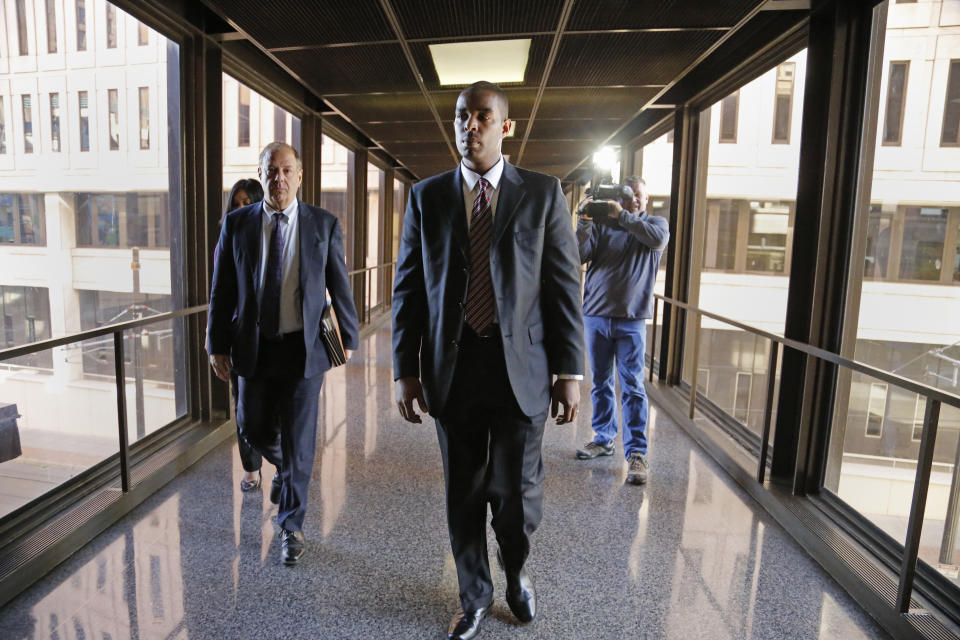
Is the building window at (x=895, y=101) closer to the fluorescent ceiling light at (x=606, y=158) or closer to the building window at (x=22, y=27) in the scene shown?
the building window at (x=22, y=27)

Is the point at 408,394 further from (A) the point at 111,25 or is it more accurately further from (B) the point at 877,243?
(A) the point at 111,25

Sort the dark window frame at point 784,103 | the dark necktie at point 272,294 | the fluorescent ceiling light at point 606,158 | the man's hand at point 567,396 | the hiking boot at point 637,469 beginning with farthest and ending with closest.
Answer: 1. the fluorescent ceiling light at point 606,158
2. the dark window frame at point 784,103
3. the hiking boot at point 637,469
4. the dark necktie at point 272,294
5. the man's hand at point 567,396

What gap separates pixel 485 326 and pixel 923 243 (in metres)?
1.79

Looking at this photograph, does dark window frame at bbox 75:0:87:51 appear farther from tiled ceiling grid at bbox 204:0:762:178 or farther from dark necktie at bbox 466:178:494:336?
dark necktie at bbox 466:178:494:336

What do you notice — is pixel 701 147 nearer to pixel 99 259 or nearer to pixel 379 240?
pixel 99 259

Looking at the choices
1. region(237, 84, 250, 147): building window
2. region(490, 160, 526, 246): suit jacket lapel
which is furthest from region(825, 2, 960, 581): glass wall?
region(237, 84, 250, 147): building window

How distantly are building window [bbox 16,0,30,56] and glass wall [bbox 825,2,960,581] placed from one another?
11.2ft

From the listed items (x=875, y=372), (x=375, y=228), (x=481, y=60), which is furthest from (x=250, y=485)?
(x=375, y=228)

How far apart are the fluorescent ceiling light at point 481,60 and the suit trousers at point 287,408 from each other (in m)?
2.07

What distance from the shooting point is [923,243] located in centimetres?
211

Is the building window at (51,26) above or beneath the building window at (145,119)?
above

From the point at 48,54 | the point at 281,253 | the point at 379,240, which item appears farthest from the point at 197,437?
the point at 379,240

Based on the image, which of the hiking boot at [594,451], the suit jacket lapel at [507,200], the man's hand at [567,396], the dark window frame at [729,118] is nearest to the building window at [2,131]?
the suit jacket lapel at [507,200]

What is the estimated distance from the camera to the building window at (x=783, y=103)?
3.13m
